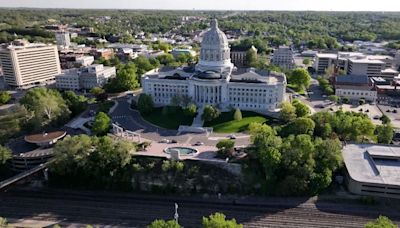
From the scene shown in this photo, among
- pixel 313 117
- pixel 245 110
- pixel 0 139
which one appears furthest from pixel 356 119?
pixel 0 139

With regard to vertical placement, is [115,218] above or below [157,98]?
below

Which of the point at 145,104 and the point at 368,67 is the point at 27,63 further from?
the point at 368,67

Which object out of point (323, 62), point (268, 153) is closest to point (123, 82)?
point (268, 153)

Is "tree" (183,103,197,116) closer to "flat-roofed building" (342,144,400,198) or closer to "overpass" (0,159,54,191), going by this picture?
"overpass" (0,159,54,191)

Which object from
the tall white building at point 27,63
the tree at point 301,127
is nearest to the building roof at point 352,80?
the tree at point 301,127

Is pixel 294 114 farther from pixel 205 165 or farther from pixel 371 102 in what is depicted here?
pixel 371 102

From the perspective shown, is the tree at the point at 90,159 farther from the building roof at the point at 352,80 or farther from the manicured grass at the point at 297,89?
the building roof at the point at 352,80
